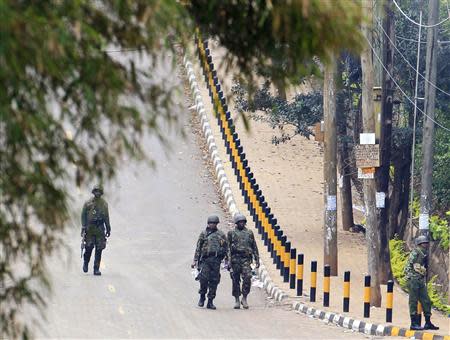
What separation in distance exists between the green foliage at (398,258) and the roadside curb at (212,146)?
→ 364 centimetres

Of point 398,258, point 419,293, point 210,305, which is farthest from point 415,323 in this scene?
point 398,258

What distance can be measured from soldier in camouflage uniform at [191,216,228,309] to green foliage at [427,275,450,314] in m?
5.99

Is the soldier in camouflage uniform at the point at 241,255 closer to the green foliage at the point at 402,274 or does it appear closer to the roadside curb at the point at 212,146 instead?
the green foliage at the point at 402,274

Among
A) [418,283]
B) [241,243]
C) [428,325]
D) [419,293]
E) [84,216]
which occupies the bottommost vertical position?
[428,325]

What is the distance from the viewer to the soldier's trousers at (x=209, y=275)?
20.6 metres

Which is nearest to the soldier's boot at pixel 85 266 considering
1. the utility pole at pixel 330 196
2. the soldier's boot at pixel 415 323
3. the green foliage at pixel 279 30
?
the utility pole at pixel 330 196

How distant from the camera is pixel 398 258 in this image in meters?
28.8

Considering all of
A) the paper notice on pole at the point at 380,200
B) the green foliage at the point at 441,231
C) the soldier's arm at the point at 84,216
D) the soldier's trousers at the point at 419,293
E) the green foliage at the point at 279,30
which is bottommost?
the soldier's trousers at the point at 419,293

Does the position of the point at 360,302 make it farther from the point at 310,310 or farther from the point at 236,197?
the point at 236,197

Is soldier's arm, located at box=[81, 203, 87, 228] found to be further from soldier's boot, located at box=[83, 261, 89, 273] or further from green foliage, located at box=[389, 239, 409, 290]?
green foliage, located at box=[389, 239, 409, 290]

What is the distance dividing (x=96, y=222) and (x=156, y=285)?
5.70 feet

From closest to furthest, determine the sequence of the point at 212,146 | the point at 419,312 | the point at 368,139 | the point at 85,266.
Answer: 1. the point at 419,312
2. the point at 368,139
3. the point at 85,266
4. the point at 212,146

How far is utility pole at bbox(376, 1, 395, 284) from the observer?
80.9 ft

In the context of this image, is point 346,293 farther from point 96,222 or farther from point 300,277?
point 96,222
